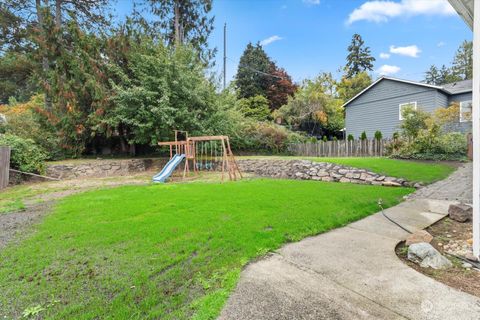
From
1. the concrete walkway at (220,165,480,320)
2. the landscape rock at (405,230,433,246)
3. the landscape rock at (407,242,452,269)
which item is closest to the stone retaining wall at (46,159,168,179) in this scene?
the concrete walkway at (220,165,480,320)

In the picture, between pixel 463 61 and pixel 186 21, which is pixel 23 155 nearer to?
pixel 186 21

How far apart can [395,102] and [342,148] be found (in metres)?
5.50

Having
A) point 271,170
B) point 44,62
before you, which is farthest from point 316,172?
point 44,62

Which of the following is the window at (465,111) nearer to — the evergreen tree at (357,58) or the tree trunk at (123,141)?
the tree trunk at (123,141)

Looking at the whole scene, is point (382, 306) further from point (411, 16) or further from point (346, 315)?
point (411, 16)

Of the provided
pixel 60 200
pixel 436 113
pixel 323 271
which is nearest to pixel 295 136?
pixel 436 113

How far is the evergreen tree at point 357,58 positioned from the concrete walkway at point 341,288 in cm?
3558

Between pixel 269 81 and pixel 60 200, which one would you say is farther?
pixel 269 81

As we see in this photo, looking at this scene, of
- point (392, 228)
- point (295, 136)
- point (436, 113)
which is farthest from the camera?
point (295, 136)

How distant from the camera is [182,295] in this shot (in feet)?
6.53

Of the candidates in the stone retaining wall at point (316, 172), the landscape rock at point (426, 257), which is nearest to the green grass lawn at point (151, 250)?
the landscape rock at point (426, 257)

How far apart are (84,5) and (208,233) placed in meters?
15.8

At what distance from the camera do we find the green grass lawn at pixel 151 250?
1901 mm

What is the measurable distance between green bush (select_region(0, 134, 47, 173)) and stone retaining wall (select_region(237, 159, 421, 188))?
8.38 meters
